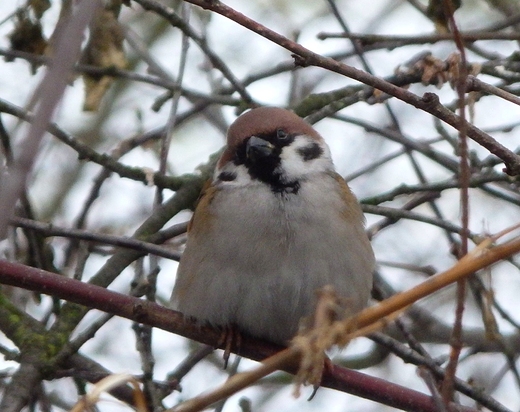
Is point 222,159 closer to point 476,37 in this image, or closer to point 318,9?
point 476,37

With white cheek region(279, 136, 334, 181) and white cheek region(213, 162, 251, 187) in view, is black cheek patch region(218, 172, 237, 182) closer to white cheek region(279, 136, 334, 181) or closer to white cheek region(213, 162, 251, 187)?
white cheek region(213, 162, 251, 187)

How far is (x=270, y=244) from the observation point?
3816mm

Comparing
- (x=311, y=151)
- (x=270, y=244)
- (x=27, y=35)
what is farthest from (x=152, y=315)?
(x=27, y=35)

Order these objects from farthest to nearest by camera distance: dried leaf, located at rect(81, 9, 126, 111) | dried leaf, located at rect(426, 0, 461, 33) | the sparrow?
dried leaf, located at rect(81, 9, 126, 111) < dried leaf, located at rect(426, 0, 461, 33) < the sparrow

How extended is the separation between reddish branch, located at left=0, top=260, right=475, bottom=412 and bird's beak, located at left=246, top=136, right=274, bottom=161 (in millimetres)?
903

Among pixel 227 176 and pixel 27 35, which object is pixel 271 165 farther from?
pixel 27 35

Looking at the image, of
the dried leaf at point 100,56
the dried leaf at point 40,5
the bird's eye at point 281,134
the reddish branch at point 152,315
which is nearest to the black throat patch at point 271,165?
the bird's eye at point 281,134

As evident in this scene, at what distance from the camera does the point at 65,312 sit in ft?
12.9

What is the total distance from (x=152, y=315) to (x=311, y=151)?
1700mm

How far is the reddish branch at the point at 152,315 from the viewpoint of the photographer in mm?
2553

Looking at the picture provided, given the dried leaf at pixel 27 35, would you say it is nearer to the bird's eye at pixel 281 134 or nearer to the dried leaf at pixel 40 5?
the dried leaf at pixel 40 5

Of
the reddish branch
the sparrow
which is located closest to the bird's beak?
the sparrow

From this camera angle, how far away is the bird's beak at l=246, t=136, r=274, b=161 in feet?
13.6

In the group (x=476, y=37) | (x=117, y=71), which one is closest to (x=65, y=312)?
(x=117, y=71)
